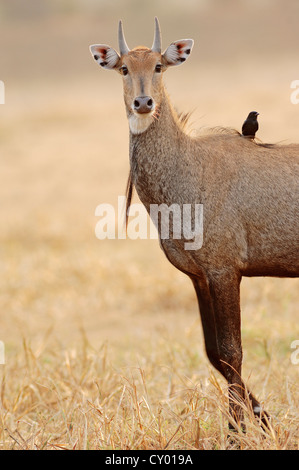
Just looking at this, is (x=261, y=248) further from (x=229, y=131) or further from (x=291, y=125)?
(x=291, y=125)

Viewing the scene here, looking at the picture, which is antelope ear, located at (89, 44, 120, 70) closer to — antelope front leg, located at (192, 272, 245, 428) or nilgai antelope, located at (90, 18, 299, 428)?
nilgai antelope, located at (90, 18, 299, 428)

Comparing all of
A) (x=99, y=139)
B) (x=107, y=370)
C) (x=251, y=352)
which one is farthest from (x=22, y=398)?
(x=99, y=139)

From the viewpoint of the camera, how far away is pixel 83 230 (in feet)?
51.1

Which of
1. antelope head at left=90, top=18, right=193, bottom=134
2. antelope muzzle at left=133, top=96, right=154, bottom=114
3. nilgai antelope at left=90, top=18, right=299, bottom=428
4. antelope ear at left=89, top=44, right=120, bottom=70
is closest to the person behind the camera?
antelope muzzle at left=133, top=96, right=154, bottom=114

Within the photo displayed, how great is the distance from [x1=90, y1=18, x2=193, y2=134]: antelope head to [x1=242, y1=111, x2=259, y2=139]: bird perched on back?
62 centimetres

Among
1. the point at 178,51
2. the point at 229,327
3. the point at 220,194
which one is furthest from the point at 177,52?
the point at 229,327

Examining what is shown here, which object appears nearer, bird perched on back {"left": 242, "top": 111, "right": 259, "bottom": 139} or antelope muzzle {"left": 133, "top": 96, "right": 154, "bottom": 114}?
antelope muzzle {"left": 133, "top": 96, "right": 154, "bottom": 114}

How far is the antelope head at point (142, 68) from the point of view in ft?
16.0

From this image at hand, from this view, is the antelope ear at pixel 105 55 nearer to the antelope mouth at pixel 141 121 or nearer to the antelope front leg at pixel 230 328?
the antelope mouth at pixel 141 121

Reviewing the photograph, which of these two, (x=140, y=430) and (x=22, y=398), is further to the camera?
(x=22, y=398)

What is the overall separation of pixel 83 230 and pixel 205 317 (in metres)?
10.2

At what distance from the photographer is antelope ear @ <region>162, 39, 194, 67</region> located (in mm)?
5164

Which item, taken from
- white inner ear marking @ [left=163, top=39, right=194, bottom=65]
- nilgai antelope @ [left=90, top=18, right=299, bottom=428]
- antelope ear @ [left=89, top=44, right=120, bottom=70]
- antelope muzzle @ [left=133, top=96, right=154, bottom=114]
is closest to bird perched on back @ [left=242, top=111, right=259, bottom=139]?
nilgai antelope @ [left=90, top=18, right=299, bottom=428]

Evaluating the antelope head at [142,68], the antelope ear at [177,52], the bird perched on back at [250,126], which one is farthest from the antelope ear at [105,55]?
the bird perched on back at [250,126]
